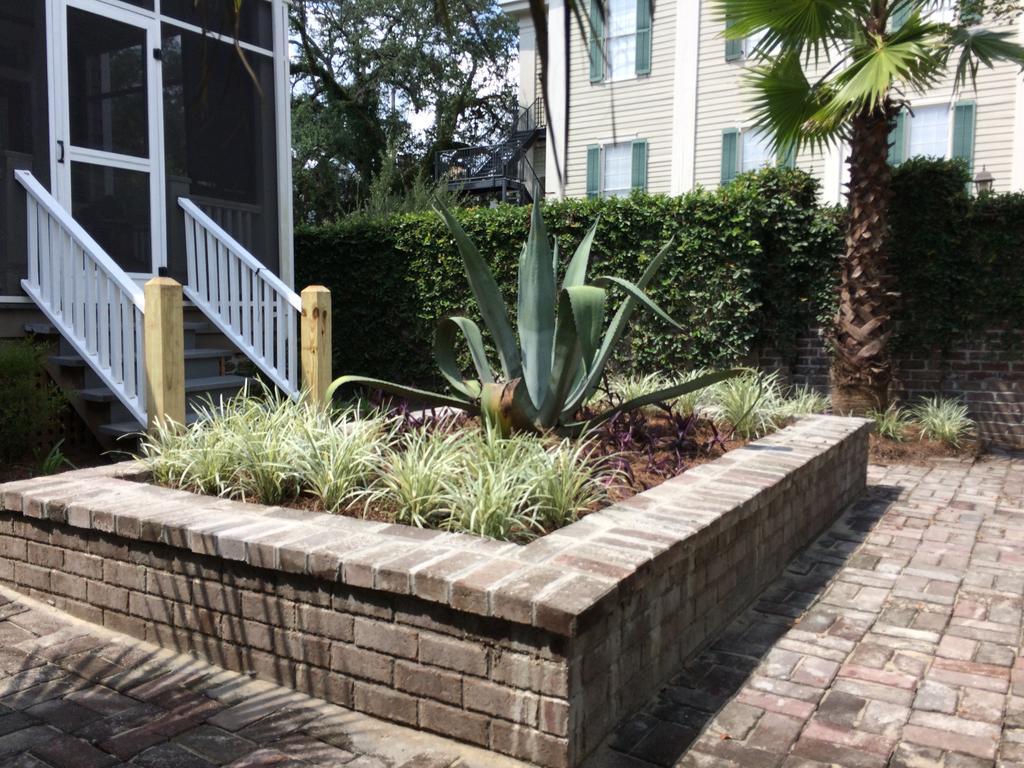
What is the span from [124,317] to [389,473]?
308cm

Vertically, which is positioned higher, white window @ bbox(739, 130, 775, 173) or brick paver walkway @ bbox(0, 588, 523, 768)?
white window @ bbox(739, 130, 775, 173)

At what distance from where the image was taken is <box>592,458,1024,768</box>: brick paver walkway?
2301 mm

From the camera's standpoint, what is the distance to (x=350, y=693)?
2457 mm

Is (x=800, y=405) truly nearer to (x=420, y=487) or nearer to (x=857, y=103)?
(x=857, y=103)

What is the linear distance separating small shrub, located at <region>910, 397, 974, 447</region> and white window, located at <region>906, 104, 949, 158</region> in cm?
512

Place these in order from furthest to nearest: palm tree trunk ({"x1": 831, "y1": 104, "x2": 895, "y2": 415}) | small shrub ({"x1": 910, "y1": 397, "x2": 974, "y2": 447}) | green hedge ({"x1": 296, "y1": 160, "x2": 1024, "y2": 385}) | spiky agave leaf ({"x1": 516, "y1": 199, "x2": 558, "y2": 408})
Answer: green hedge ({"x1": 296, "y1": 160, "x2": 1024, "y2": 385})
small shrub ({"x1": 910, "y1": 397, "x2": 974, "y2": 447})
palm tree trunk ({"x1": 831, "y1": 104, "x2": 895, "y2": 415})
spiky agave leaf ({"x1": 516, "y1": 199, "x2": 558, "y2": 408})

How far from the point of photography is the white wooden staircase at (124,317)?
5.45 meters

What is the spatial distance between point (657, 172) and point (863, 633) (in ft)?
35.9

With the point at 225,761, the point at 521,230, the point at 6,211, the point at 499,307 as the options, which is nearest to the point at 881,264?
the point at 521,230

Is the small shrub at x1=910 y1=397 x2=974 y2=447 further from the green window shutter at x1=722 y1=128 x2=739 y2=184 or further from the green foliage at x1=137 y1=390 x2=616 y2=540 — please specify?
the green window shutter at x1=722 y1=128 x2=739 y2=184

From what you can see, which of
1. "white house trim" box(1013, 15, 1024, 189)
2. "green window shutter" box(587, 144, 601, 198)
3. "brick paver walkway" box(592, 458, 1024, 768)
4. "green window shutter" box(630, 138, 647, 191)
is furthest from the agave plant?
"green window shutter" box(587, 144, 601, 198)

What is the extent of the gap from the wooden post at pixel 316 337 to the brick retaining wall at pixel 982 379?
5303mm

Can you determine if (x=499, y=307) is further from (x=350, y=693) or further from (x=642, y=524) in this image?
(x=350, y=693)

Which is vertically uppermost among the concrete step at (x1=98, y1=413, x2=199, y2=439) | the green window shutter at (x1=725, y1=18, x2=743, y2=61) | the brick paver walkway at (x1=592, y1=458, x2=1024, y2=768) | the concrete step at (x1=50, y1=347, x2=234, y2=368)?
the green window shutter at (x1=725, y1=18, x2=743, y2=61)
